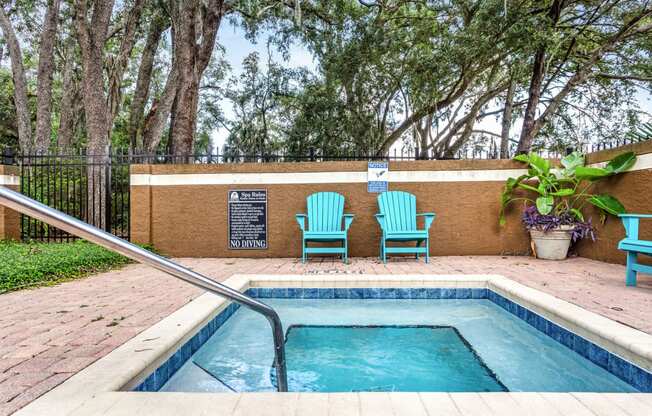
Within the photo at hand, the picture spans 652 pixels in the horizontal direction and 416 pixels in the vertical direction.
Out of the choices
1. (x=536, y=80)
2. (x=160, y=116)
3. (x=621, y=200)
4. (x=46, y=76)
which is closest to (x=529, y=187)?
(x=621, y=200)

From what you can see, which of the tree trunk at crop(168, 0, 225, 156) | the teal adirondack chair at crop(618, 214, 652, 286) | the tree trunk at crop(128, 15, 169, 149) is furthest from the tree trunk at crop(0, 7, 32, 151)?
the teal adirondack chair at crop(618, 214, 652, 286)

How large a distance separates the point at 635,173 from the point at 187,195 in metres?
6.00

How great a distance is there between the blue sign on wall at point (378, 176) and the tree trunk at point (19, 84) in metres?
9.83

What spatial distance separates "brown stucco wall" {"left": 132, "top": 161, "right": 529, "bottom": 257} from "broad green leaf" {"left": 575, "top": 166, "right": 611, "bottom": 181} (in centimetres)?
89

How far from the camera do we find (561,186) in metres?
5.52

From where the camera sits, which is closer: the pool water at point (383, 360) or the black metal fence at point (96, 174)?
the pool water at point (383, 360)

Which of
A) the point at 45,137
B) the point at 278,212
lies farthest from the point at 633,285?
the point at 45,137

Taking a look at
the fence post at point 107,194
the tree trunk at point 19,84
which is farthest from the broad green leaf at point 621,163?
the tree trunk at point 19,84

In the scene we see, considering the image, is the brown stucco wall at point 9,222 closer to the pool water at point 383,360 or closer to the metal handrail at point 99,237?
the pool water at point 383,360

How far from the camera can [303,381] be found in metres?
2.27

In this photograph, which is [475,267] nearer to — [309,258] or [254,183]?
[309,258]

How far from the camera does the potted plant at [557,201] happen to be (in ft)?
16.7

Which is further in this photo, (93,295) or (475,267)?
(475,267)

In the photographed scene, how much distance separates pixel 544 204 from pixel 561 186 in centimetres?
69
